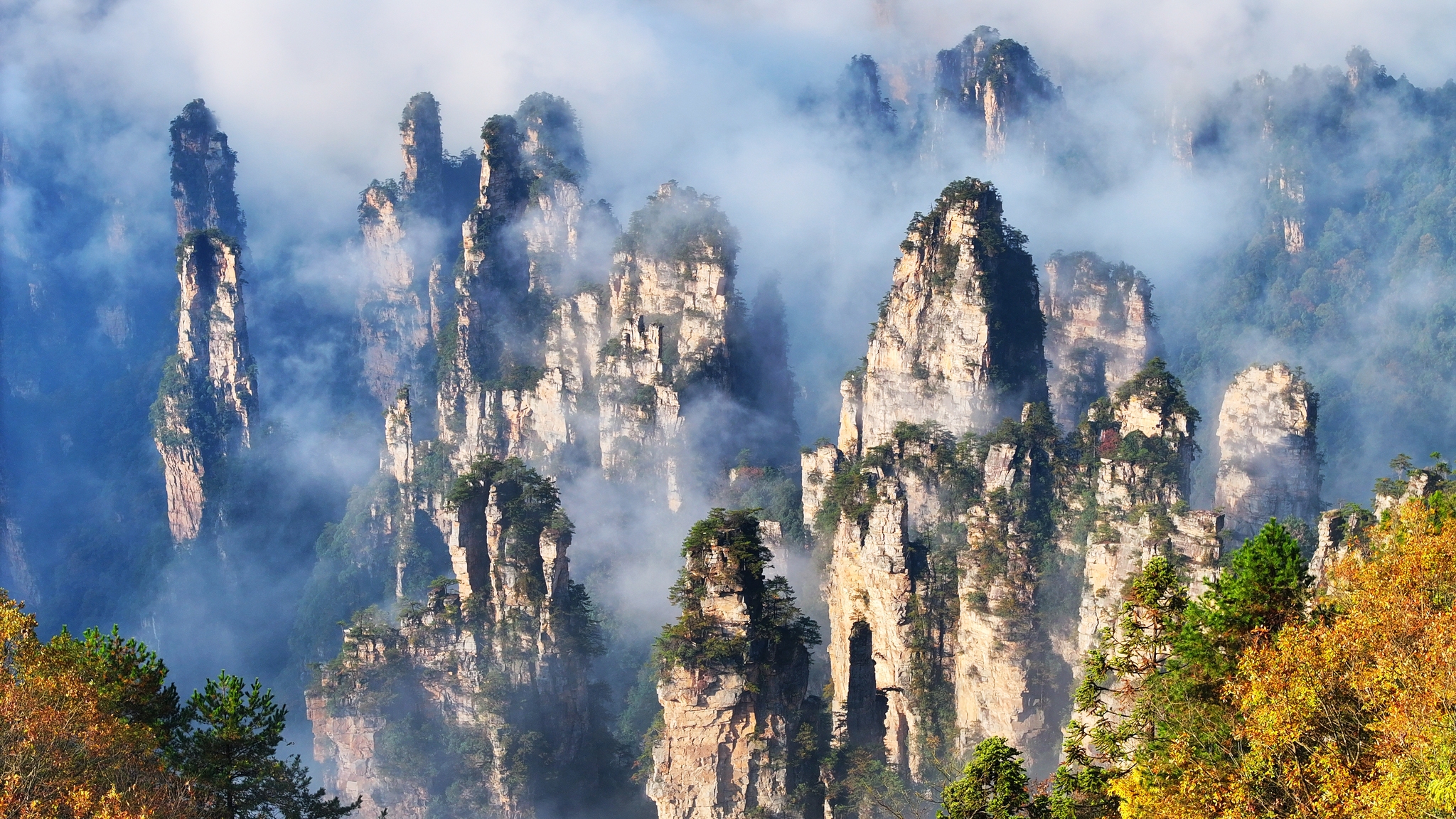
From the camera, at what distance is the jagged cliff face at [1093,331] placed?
80.6 m

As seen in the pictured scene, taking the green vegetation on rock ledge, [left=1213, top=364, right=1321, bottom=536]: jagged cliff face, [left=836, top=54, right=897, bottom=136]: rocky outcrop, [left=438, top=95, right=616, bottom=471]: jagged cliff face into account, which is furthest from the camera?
[left=836, top=54, right=897, bottom=136]: rocky outcrop

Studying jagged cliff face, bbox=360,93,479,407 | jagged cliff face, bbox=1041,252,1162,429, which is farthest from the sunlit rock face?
jagged cliff face, bbox=360,93,479,407

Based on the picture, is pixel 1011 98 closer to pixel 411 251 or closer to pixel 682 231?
pixel 682 231

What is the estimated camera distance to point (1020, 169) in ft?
412

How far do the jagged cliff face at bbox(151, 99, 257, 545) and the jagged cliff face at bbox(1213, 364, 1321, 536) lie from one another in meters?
74.9

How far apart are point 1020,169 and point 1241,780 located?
11033 cm

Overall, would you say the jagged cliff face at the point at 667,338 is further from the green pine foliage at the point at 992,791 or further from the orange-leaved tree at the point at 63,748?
the orange-leaved tree at the point at 63,748

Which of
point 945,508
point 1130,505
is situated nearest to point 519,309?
point 945,508

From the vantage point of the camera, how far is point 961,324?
6725cm

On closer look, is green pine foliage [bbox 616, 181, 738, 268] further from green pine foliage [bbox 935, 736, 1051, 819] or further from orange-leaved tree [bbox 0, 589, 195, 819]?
orange-leaved tree [bbox 0, 589, 195, 819]

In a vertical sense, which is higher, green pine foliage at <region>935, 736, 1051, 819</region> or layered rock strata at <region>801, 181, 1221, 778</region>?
layered rock strata at <region>801, 181, 1221, 778</region>

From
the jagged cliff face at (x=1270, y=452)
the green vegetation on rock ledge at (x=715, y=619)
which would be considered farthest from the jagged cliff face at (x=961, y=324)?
the green vegetation on rock ledge at (x=715, y=619)

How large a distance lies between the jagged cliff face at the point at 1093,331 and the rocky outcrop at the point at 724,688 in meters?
40.5

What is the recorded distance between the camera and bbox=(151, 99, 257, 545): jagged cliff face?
100750 mm
